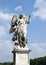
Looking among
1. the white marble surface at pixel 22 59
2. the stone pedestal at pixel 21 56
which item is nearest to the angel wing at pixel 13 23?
the stone pedestal at pixel 21 56

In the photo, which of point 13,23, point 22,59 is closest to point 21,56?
point 22,59

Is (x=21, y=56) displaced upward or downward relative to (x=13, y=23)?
downward

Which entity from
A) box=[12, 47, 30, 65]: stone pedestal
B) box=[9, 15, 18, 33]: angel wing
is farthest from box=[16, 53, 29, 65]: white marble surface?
box=[9, 15, 18, 33]: angel wing

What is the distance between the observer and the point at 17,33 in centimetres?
2772

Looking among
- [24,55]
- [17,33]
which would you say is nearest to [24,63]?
[24,55]

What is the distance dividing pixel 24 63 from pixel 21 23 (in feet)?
11.4

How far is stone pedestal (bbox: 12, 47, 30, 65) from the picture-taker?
27.1 m

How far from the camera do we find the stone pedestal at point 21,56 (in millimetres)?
27109

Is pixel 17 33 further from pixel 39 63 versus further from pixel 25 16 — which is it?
pixel 39 63

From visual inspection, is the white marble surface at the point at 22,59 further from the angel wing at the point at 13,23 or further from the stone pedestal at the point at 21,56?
the angel wing at the point at 13,23

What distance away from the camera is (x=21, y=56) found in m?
27.2

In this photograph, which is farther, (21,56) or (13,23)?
(13,23)

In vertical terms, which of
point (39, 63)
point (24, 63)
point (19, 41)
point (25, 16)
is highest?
point (25, 16)

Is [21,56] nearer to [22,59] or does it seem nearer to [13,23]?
[22,59]
